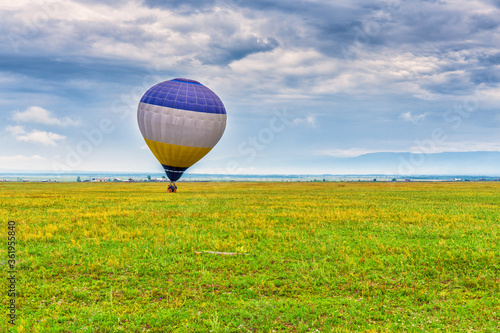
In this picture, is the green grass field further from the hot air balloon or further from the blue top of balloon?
the blue top of balloon

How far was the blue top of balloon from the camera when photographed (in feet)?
158

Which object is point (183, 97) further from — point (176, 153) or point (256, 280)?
point (256, 280)

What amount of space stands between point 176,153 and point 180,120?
561 centimetres

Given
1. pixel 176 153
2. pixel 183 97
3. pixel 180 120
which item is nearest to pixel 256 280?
pixel 180 120

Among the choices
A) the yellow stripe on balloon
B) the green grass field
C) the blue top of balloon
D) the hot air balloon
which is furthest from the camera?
the yellow stripe on balloon

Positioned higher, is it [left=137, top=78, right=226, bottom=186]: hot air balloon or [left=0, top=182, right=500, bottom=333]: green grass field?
[left=137, top=78, right=226, bottom=186]: hot air balloon

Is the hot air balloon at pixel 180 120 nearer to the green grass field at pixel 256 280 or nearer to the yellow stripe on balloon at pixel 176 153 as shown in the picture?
the yellow stripe on balloon at pixel 176 153

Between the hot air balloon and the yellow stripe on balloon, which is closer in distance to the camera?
the hot air balloon

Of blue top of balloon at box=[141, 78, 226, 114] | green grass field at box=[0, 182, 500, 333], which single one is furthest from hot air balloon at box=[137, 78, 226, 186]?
green grass field at box=[0, 182, 500, 333]

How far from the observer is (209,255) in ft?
48.4

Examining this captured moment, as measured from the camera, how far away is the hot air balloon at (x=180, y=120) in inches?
1890

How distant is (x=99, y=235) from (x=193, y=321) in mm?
12573

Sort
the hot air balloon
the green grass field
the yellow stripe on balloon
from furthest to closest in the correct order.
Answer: the yellow stripe on balloon, the hot air balloon, the green grass field

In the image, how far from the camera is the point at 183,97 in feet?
160
